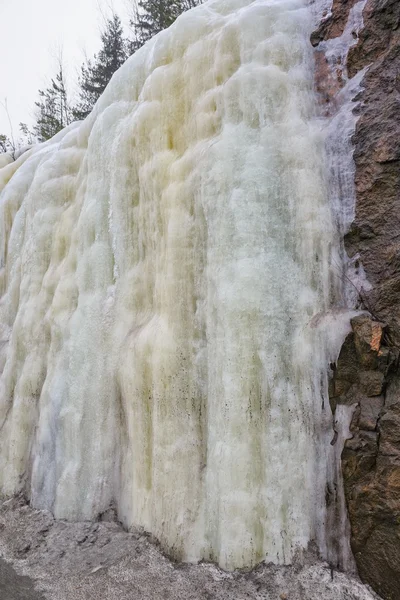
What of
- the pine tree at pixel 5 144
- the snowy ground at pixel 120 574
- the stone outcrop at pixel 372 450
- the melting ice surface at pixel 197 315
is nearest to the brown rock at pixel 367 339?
the stone outcrop at pixel 372 450

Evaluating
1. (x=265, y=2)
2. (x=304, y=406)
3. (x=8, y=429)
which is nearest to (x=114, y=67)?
(x=265, y=2)

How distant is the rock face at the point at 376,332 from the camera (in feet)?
7.13

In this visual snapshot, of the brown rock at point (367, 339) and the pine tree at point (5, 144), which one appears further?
the pine tree at point (5, 144)

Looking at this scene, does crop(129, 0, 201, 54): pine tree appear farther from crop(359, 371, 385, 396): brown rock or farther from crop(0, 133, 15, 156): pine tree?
crop(359, 371, 385, 396): brown rock

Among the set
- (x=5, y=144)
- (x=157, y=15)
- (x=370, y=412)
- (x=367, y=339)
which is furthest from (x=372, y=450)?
(x=5, y=144)

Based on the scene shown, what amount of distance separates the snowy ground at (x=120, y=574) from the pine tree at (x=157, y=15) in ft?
37.2

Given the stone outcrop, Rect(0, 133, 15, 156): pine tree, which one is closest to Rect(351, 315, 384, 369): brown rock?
the stone outcrop

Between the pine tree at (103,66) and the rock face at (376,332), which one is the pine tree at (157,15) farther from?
the rock face at (376,332)

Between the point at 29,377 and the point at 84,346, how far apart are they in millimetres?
766

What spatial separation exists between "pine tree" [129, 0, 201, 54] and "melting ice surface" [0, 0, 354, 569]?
855 cm

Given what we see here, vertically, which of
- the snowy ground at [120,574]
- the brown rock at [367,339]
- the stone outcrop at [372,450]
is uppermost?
the brown rock at [367,339]

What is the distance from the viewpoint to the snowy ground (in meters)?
2.20

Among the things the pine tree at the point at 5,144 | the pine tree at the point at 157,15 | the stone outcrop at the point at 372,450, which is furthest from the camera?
the pine tree at the point at 5,144

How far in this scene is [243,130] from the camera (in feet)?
9.66
